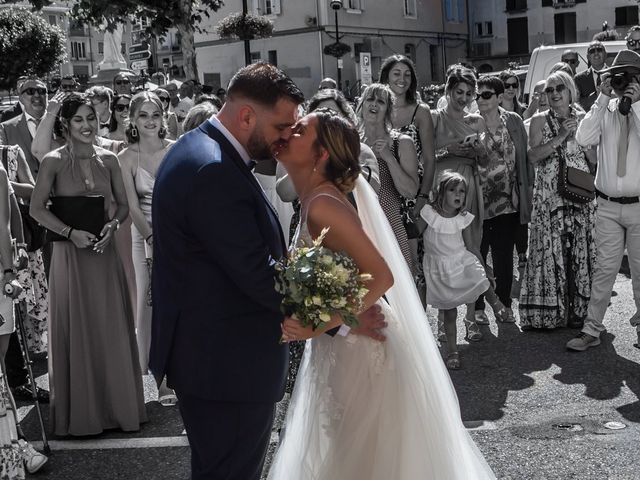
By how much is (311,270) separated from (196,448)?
2.75ft

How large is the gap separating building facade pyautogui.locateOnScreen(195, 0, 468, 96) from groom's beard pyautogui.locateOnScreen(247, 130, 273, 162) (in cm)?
3898

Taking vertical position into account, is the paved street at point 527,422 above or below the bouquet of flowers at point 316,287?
below

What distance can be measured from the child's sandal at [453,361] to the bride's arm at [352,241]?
136 inches

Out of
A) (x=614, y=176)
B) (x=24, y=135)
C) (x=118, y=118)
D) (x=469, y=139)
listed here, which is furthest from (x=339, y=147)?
(x=24, y=135)

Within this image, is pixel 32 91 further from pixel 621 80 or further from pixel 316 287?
pixel 316 287

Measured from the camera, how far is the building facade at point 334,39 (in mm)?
45281

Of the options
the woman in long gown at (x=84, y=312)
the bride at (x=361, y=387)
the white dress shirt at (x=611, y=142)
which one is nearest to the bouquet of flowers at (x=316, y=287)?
the bride at (x=361, y=387)

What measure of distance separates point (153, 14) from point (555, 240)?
73.6ft

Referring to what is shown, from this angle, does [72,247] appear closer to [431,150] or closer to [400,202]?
[400,202]

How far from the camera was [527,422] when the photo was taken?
5.88m

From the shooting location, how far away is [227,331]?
339 centimetres

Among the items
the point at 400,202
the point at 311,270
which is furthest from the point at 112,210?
the point at 311,270

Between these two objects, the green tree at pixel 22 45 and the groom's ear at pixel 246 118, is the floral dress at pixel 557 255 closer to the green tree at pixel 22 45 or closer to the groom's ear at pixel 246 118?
the groom's ear at pixel 246 118

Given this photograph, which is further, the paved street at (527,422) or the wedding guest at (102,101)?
the wedding guest at (102,101)
